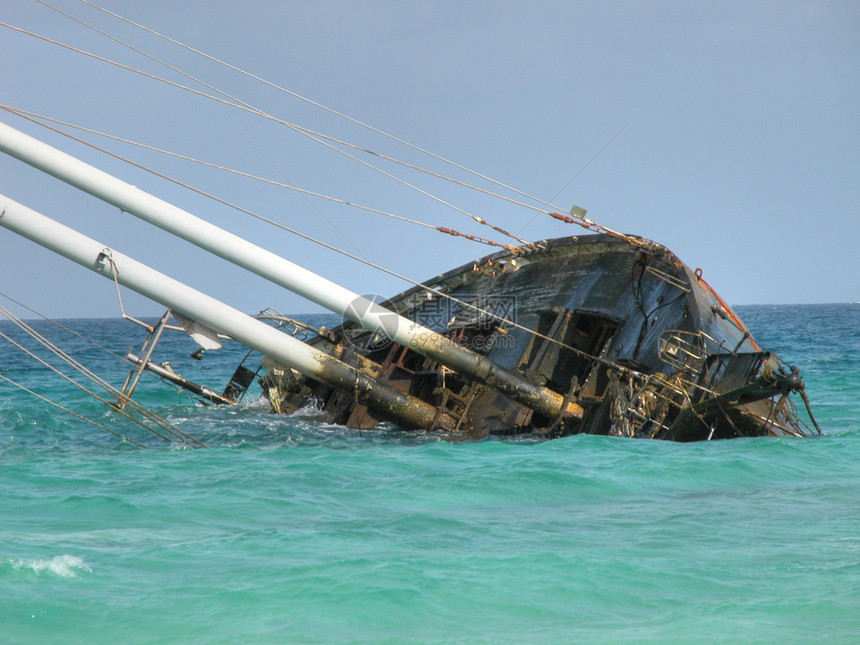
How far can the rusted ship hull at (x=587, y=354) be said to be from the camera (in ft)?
41.2

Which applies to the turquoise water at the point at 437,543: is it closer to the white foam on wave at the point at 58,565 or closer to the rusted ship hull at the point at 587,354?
the white foam on wave at the point at 58,565

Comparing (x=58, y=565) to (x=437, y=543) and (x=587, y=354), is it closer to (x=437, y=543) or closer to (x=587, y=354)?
(x=437, y=543)

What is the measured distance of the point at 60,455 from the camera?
12.8 metres

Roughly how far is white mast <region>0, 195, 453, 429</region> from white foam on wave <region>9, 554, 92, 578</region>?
6191 millimetres

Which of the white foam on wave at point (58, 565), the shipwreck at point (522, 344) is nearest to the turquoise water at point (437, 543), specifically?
the white foam on wave at point (58, 565)

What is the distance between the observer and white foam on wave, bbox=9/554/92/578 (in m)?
6.96

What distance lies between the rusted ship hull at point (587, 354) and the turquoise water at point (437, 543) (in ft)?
2.67

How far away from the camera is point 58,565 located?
707 cm

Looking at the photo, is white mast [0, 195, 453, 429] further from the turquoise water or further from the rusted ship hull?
the turquoise water

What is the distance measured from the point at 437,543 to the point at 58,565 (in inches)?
126

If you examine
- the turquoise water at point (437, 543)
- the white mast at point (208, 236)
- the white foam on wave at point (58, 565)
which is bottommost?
the white foam on wave at point (58, 565)

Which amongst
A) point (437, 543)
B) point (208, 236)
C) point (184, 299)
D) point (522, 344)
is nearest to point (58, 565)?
point (437, 543)

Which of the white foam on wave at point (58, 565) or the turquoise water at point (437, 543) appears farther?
the white foam on wave at point (58, 565)

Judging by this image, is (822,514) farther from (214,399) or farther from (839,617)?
(214,399)
